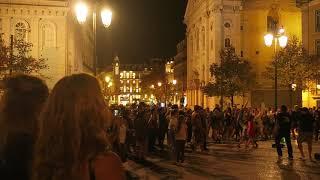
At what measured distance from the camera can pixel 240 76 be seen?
58.4 meters

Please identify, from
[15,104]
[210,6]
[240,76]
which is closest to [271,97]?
[240,76]

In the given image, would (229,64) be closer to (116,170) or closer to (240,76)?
(240,76)

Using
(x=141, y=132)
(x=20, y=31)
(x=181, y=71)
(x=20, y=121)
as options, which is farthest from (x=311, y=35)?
(x=181, y=71)

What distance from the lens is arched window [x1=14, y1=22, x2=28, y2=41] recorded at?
53.4 metres

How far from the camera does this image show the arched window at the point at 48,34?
2147 inches

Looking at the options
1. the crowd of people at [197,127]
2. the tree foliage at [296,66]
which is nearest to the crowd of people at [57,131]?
the crowd of people at [197,127]

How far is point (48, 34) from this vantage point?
180ft

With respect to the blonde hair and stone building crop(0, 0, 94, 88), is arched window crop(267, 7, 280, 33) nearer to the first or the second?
stone building crop(0, 0, 94, 88)

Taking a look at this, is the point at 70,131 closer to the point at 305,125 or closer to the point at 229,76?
the point at 305,125

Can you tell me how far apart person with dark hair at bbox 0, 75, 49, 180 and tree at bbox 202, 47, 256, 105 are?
2085 inches

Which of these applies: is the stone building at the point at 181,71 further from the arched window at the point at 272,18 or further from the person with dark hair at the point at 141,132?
the person with dark hair at the point at 141,132

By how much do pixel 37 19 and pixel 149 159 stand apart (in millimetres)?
38309

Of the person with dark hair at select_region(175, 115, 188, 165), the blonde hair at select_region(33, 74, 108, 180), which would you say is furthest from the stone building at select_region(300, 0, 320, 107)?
the blonde hair at select_region(33, 74, 108, 180)

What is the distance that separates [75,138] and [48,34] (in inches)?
2111
